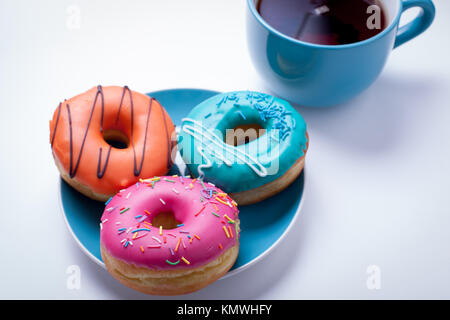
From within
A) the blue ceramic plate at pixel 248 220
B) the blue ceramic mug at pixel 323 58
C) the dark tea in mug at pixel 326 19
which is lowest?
the blue ceramic plate at pixel 248 220

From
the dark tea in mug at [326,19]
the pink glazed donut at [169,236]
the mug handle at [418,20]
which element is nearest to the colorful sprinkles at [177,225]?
the pink glazed donut at [169,236]

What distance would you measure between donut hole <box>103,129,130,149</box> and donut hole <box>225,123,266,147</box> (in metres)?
0.34

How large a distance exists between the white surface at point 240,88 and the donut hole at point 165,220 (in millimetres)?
211

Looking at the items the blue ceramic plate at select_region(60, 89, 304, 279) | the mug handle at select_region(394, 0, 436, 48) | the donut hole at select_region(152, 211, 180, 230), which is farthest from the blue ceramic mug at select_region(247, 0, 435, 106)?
the donut hole at select_region(152, 211, 180, 230)

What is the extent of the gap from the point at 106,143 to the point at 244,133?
1.43 ft

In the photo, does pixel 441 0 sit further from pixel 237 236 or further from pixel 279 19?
pixel 237 236

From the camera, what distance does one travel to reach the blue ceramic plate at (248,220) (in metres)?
1.44

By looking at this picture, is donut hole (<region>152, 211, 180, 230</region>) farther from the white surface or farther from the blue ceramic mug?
the blue ceramic mug

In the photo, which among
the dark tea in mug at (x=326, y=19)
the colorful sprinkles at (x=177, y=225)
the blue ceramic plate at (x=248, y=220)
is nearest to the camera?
the colorful sprinkles at (x=177, y=225)

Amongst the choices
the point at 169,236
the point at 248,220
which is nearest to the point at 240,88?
the point at 248,220

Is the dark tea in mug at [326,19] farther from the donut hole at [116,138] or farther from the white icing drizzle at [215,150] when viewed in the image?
the donut hole at [116,138]

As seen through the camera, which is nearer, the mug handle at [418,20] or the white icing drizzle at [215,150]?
the white icing drizzle at [215,150]

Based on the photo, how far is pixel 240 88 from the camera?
1.90m

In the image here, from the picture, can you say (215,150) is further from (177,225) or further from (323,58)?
(323,58)
